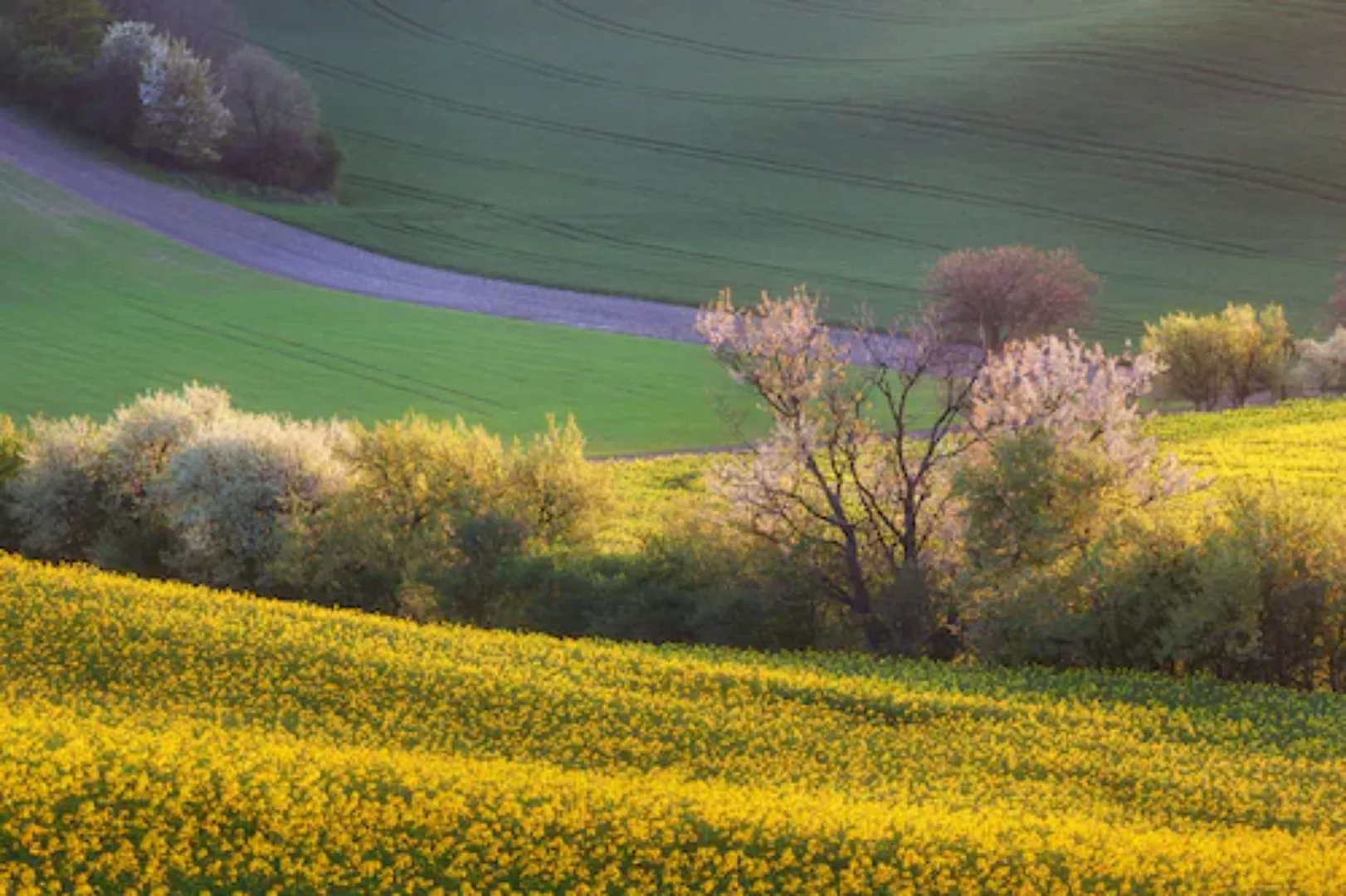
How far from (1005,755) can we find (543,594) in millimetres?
13599

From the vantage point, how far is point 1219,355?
78188mm

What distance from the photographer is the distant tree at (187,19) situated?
370 ft

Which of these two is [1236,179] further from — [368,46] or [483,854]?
[483,854]

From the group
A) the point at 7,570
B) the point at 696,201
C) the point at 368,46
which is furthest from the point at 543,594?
the point at 368,46

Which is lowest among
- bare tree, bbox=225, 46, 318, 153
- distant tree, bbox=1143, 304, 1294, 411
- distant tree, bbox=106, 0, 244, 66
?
distant tree, bbox=1143, 304, 1294, 411

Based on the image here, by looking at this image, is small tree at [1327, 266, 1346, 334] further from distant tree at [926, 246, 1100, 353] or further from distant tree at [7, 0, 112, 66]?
distant tree at [7, 0, 112, 66]

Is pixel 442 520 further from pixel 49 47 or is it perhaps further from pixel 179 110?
pixel 49 47

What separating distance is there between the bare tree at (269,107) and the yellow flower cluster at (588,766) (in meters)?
73.0

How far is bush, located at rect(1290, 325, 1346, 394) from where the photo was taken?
257 ft

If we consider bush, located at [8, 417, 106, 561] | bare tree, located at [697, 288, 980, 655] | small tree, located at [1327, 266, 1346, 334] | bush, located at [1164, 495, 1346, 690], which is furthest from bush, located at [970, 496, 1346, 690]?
small tree, located at [1327, 266, 1346, 334]

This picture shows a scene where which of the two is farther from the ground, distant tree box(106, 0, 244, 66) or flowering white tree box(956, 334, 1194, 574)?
distant tree box(106, 0, 244, 66)

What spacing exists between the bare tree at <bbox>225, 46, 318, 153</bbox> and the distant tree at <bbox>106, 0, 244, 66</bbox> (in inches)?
311

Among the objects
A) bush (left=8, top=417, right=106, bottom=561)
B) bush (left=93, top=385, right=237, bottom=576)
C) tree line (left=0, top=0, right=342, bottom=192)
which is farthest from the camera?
tree line (left=0, top=0, right=342, bottom=192)

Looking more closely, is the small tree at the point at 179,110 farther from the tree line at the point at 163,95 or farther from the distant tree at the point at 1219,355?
the distant tree at the point at 1219,355
